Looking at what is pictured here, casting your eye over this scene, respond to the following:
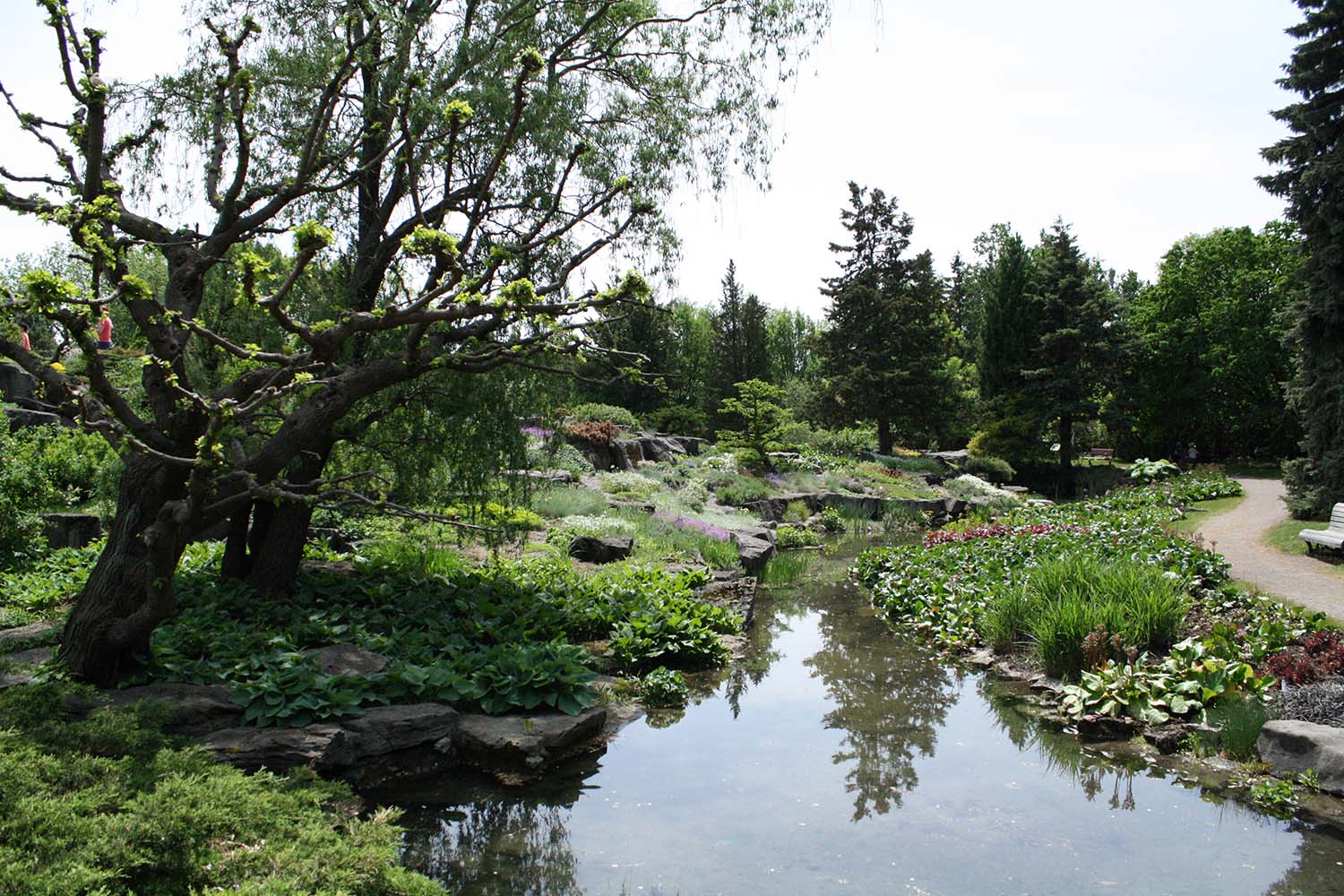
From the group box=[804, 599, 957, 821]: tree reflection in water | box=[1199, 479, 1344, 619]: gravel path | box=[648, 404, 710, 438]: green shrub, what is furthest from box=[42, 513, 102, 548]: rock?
box=[648, 404, 710, 438]: green shrub

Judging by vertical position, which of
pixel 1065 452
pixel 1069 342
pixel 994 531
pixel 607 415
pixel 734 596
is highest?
pixel 1069 342

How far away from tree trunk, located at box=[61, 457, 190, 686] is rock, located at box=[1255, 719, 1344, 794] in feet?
22.7

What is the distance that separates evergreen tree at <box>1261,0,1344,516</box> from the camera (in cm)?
1439

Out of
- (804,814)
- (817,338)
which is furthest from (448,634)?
(817,338)

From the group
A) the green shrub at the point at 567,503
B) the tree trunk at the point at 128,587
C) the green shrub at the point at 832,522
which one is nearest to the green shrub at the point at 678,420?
the green shrub at the point at 832,522

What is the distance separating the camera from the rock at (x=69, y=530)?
927 centimetres

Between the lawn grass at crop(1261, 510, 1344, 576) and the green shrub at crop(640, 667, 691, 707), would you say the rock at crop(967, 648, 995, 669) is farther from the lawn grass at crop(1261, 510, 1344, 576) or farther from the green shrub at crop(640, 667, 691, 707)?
the lawn grass at crop(1261, 510, 1344, 576)

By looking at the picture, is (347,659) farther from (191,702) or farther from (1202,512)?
(1202,512)

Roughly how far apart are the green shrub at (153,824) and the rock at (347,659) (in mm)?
1696

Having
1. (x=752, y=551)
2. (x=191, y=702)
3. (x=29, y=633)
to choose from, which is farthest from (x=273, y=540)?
(x=752, y=551)

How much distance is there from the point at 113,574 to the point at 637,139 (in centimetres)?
684

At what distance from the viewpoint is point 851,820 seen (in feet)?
15.7

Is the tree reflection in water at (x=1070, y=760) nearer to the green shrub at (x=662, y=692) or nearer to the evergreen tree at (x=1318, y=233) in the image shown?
the green shrub at (x=662, y=692)

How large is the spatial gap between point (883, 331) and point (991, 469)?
20.7 feet
